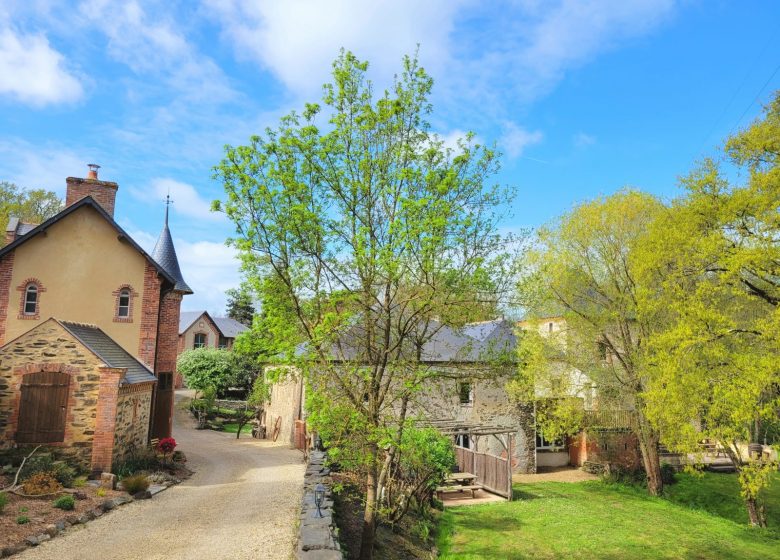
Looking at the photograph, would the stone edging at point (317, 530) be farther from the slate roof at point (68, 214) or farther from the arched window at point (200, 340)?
the arched window at point (200, 340)

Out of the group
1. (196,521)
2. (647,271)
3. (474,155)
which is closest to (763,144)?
(647,271)

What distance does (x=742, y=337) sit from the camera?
12727mm

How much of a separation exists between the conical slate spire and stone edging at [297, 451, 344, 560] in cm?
1275

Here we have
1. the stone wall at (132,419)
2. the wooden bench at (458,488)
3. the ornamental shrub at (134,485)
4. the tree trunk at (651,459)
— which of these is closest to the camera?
the ornamental shrub at (134,485)

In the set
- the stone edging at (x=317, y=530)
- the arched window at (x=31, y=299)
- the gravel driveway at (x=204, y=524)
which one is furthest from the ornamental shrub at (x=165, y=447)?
the stone edging at (x=317, y=530)

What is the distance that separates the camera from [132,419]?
1641 cm

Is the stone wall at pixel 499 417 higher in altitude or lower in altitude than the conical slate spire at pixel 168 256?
lower

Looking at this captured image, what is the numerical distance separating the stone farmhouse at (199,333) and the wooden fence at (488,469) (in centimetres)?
3423

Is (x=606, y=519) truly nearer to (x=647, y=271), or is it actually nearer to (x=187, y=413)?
(x=647, y=271)

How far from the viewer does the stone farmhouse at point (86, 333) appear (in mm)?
14578

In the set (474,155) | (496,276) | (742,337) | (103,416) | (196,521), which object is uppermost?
(474,155)

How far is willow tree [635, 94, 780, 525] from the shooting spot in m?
10.9

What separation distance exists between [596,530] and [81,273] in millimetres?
18615

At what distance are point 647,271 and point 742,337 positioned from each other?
3038 millimetres
